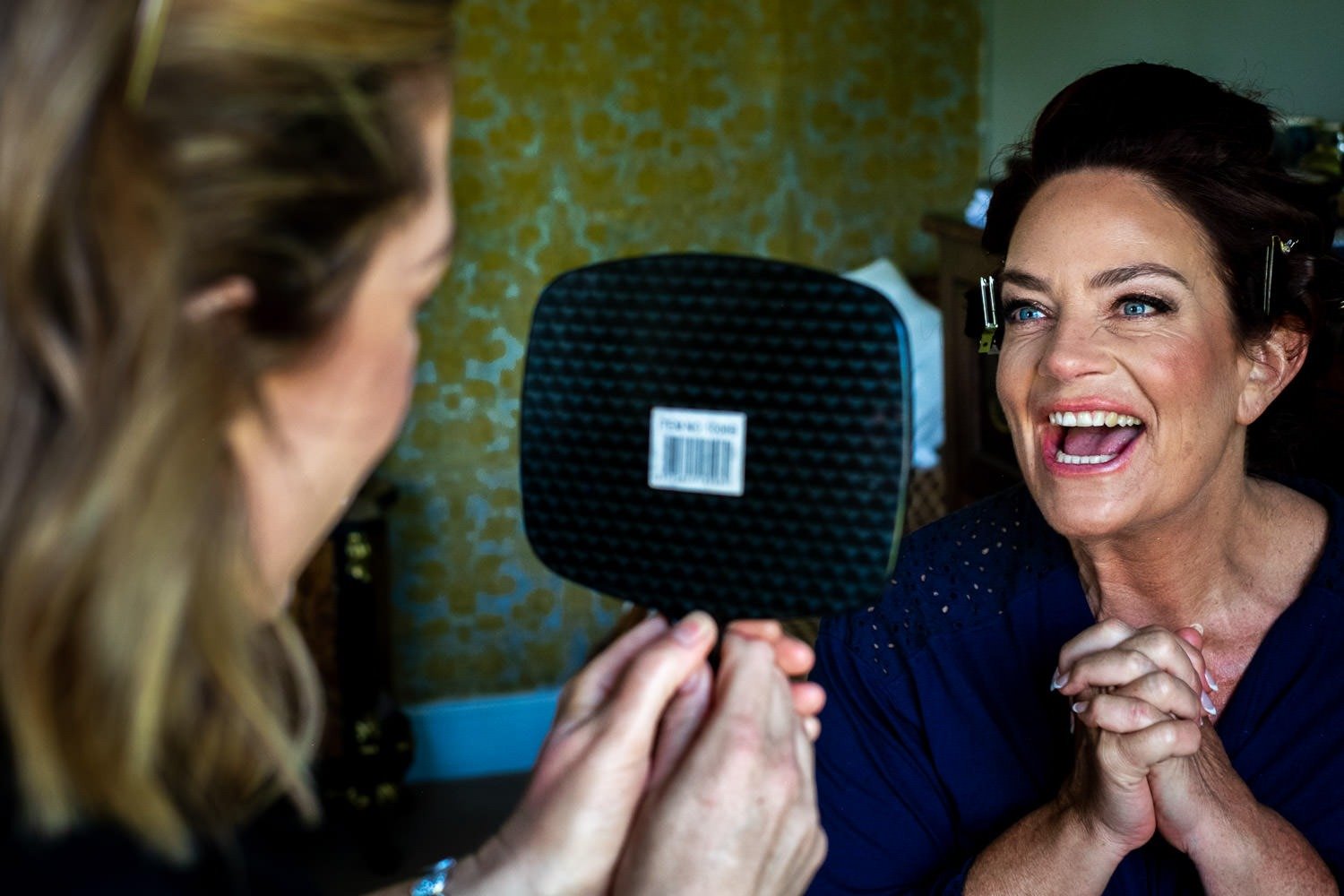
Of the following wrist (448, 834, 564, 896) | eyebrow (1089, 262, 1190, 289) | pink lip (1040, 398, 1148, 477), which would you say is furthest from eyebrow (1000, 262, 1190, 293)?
wrist (448, 834, 564, 896)

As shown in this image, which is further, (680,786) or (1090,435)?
(1090,435)

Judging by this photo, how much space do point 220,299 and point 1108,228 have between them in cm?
112

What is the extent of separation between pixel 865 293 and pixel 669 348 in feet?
0.39

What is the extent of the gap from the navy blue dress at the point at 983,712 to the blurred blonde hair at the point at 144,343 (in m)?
0.98

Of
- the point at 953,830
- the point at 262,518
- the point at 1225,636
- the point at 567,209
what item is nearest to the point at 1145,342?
the point at 1225,636

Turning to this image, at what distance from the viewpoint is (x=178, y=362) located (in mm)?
550

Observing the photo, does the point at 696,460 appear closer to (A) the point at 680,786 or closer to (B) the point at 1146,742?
(A) the point at 680,786

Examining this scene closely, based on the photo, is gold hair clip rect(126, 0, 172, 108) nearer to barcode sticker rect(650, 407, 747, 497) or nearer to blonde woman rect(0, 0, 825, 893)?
blonde woman rect(0, 0, 825, 893)

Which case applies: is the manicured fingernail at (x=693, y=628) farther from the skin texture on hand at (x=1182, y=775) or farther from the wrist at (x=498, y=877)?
the skin texture on hand at (x=1182, y=775)

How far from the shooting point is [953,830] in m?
1.47

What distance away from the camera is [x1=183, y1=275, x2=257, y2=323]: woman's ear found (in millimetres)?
562

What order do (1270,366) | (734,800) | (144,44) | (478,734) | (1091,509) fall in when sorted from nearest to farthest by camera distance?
(144,44), (734,800), (1091,509), (1270,366), (478,734)

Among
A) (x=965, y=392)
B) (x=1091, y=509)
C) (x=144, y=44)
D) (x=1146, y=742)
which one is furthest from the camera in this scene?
(x=965, y=392)

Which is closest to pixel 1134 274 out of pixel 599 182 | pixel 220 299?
pixel 220 299
